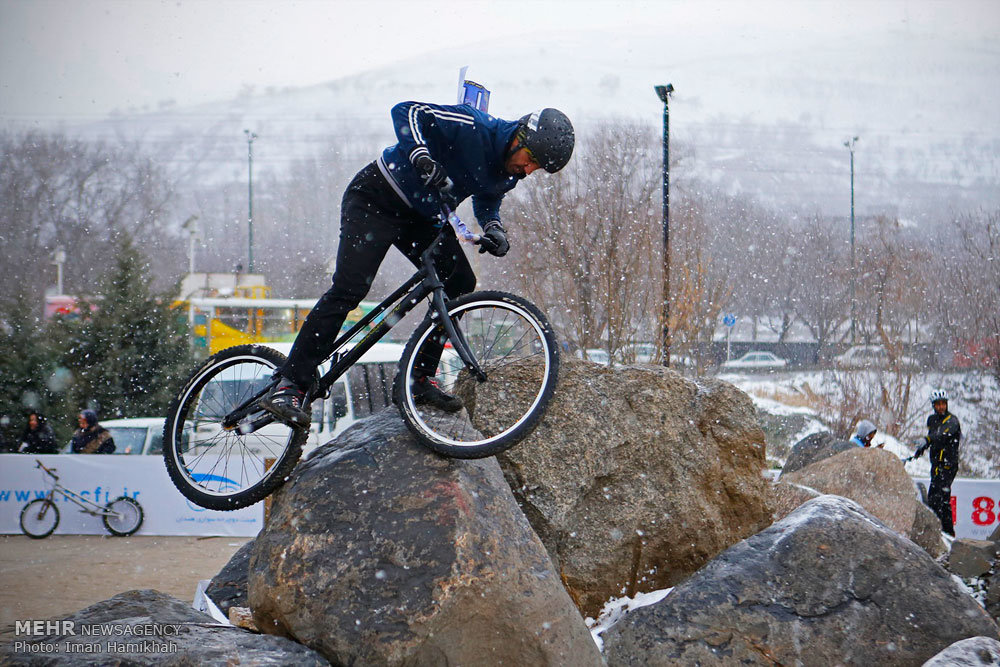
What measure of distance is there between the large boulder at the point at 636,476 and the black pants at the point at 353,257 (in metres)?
1.09

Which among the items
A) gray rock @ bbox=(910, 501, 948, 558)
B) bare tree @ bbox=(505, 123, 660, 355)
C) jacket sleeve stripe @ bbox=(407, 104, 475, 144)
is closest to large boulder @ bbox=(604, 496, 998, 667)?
jacket sleeve stripe @ bbox=(407, 104, 475, 144)

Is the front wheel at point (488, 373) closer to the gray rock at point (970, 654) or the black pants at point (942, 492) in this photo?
the gray rock at point (970, 654)

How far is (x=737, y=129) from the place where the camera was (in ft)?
284

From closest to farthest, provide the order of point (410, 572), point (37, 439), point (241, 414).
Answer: point (410, 572)
point (241, 414)
point (37, 439)

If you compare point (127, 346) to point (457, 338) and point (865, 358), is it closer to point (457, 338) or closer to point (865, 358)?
point (457, 338)

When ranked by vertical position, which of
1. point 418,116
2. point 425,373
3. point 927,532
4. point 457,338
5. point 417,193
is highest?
point 418,116

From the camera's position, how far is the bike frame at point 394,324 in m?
3.89

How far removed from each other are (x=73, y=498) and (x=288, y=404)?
9.46 meters

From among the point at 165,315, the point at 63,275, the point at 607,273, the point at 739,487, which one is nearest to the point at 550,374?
the point at 739,487

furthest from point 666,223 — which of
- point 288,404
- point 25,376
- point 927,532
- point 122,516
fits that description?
point 25,376

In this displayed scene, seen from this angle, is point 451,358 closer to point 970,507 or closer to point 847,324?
point 970,507

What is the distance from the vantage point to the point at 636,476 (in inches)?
192

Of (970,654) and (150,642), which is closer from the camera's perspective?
(150,642)

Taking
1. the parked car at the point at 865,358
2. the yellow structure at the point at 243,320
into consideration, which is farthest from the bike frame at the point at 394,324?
the yellow structure at the point at 243,320
